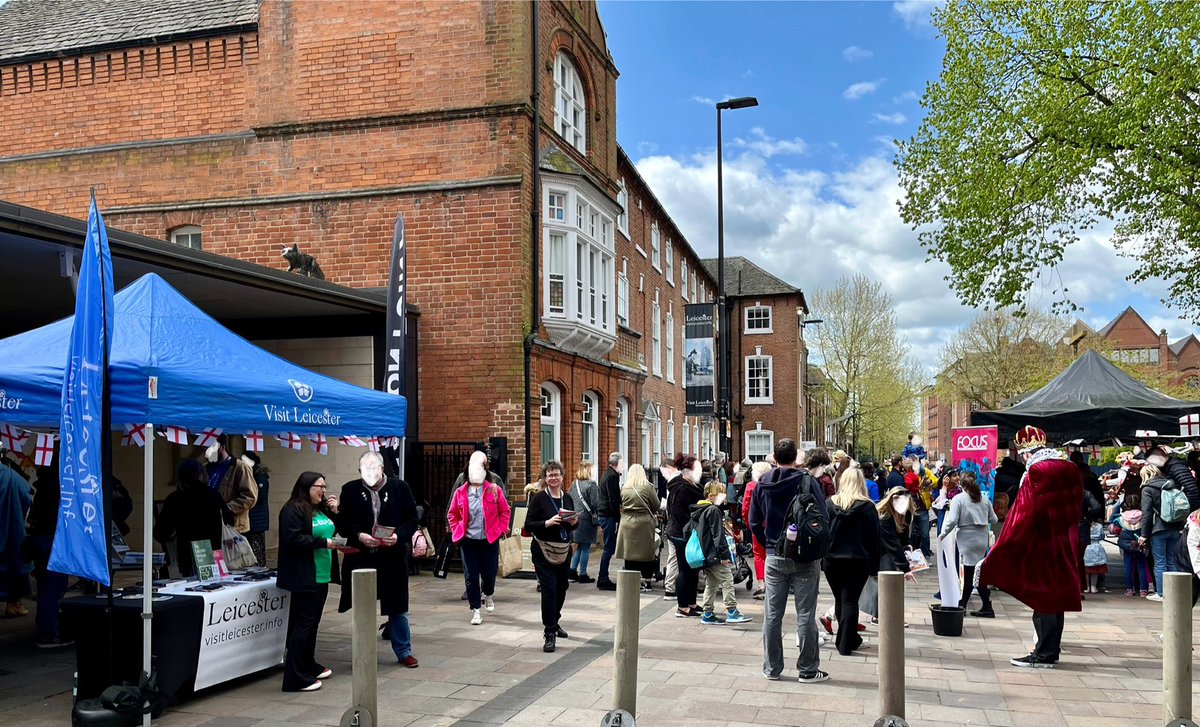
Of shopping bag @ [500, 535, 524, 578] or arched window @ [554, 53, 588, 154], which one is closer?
shopping bag @ [500, 535, 524, 578]

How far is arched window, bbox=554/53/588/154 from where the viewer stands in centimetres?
1830

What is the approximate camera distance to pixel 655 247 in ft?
101

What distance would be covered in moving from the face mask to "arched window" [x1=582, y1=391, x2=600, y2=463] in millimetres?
12446

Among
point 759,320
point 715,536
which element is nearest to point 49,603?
point 715,536

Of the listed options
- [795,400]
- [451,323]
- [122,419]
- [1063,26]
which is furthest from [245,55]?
[795,400]

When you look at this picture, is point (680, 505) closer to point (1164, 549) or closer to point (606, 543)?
point (606, 543)

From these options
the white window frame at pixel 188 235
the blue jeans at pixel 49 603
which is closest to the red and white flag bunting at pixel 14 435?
the blue jeans at pixel 49 603

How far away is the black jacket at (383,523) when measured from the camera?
775 cm

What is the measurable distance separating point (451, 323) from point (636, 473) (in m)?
6.67

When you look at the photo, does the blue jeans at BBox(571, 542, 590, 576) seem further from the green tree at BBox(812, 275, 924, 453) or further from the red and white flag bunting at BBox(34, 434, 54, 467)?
the green tree at BBox(812, 275, 924, 453)

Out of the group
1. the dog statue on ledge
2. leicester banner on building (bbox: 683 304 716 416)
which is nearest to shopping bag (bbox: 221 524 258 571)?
the dog statue on ledge

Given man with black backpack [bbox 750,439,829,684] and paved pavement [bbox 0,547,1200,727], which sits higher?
man with black backpack [bbox 750,439,829,684]

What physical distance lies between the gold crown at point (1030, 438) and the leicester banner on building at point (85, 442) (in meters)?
9.27

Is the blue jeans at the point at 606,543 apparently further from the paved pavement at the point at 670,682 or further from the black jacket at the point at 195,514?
the black jacket at the point at 195,514
